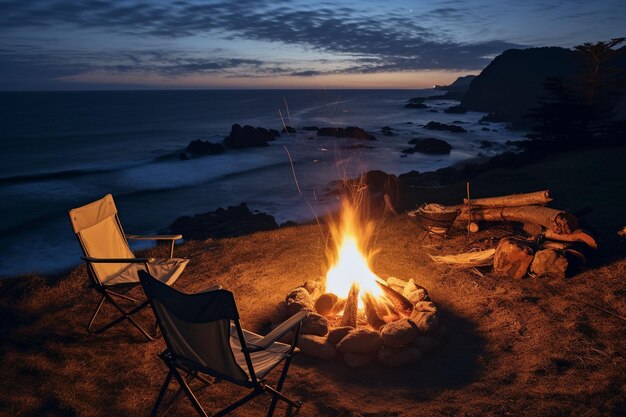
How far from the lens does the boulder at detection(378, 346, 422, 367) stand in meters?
4.18

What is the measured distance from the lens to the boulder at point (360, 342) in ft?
14.0

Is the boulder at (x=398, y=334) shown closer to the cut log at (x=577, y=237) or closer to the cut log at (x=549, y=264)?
the cut log at (x=549, y=264)

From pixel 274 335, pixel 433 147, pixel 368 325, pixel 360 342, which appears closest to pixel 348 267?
pixel 368 325

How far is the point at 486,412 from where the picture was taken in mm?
3270

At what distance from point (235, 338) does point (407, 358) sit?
1.74 m

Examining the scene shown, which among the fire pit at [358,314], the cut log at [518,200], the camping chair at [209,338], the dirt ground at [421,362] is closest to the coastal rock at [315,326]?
the fire pit at [358,314]

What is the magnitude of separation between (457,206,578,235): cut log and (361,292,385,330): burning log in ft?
9.81

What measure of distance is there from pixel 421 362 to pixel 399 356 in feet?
0.83

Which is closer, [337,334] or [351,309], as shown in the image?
[337,334]

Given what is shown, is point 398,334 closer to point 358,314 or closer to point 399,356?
point 399,356

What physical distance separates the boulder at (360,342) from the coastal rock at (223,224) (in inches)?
425

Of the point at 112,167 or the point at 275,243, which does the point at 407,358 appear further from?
the point at 112,167

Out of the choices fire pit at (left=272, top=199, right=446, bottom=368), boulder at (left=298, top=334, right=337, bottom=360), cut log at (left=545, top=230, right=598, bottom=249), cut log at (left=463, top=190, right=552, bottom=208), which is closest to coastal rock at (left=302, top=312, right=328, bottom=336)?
fire pit at (left=272, top=199, right=446, bottom=368)

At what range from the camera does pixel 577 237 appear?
5836mm
